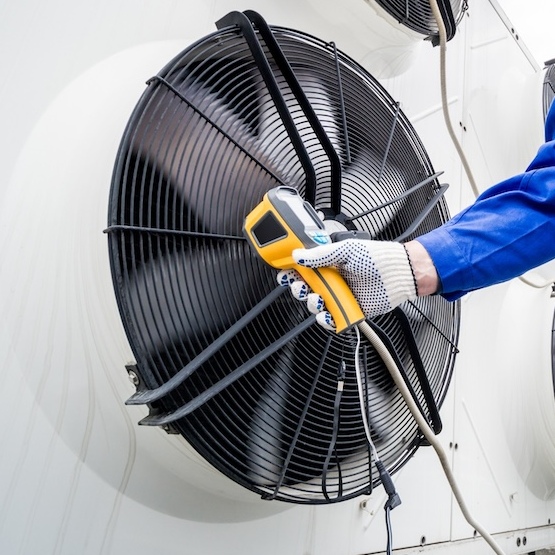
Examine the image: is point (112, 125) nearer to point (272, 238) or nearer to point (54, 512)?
point (272, 238)

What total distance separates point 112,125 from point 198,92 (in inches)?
7.4

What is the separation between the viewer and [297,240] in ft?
2.99

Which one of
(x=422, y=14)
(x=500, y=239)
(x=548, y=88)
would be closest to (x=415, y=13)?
(x=422, y=14)

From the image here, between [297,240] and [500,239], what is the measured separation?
0.35 m

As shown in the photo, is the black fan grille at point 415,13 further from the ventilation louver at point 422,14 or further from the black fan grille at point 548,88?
the black fan grille at point 548,88

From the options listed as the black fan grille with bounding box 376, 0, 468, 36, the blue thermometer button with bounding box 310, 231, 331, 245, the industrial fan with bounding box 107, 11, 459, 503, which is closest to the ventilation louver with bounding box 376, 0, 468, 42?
the black fan grille with bounding box 376, 0, 468, 36

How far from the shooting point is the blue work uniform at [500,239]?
36.8 inches

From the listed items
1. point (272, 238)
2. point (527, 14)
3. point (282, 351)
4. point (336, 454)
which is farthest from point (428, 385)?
point (527, 14)

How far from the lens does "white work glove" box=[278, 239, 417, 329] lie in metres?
0.91

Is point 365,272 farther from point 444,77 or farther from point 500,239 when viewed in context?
point 444,77

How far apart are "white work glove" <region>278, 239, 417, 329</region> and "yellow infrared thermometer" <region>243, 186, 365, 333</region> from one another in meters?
0.02

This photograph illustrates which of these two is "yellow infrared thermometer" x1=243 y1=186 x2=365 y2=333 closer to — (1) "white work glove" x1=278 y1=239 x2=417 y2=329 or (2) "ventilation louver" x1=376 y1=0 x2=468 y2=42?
(1) "white work glove" x1=278 y1=239 x2=417 y2=329

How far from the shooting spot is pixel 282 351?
111 cm

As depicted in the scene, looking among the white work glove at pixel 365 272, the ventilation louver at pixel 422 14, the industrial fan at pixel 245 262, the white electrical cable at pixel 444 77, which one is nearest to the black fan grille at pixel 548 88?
the white electrical cable at pixel 444 77
